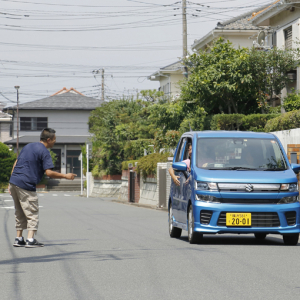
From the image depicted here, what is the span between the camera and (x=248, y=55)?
26.5 metres

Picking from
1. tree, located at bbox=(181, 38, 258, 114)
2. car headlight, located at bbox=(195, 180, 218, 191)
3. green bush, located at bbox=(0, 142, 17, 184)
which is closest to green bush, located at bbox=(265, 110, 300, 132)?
tree, located at bbox=(181, 38, 258, 114)

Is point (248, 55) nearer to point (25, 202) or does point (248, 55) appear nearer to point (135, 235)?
point (135, 235)

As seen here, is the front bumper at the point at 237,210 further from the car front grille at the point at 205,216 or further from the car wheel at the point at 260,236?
the car wheel at the point at 260,236

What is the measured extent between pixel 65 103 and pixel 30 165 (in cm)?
6274

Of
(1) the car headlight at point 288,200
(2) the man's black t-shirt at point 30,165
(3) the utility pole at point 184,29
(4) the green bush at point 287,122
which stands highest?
(3) the utility pole at point 184,29

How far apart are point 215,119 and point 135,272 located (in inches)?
705

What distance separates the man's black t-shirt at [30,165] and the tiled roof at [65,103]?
200ft

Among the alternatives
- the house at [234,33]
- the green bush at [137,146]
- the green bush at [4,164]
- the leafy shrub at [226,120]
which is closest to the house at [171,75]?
the house at [234,33]

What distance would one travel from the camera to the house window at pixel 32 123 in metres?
70.6

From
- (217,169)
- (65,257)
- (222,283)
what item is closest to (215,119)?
(217,169)

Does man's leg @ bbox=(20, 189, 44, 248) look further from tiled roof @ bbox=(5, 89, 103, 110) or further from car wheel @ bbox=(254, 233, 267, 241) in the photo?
tiled roof @ bbox=(5, 89, 103, 110)

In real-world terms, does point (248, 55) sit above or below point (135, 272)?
above

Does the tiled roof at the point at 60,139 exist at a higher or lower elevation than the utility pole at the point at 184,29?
lower

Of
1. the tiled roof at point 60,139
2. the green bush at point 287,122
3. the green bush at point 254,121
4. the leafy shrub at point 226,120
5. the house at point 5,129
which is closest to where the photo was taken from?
the green bush at point 287,122
